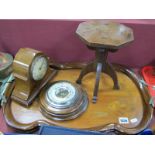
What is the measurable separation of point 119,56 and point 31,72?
550 mm

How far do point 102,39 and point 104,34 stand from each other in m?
0.05

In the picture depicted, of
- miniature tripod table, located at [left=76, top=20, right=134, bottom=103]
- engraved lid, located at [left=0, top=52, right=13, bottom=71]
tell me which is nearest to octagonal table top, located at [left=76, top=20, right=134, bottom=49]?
miniature tripod table, located at [left=76, top=20, right=134, bottom=103]

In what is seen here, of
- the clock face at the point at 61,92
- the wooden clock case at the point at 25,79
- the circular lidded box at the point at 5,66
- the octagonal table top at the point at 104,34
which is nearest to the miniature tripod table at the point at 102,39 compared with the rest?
the octagonal table top at the point at 104,34

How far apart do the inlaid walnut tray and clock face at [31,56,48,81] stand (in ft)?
0.39

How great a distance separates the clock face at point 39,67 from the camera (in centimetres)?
107

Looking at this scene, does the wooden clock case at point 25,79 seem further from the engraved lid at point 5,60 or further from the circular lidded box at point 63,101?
the engraved lid at point 5,60

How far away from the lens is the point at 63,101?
1.07m

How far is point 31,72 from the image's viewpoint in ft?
3.47

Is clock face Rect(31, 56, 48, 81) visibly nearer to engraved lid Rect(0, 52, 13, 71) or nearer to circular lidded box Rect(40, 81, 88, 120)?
circular lidded box Rect(40, 81, 88, 120)

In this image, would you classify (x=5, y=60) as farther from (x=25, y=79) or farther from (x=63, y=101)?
(x=63, y=101)

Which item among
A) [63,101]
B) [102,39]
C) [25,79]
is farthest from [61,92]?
[102,39]

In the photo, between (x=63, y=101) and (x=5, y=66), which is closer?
(x=63, y=101)

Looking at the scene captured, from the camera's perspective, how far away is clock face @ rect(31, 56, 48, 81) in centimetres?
107
